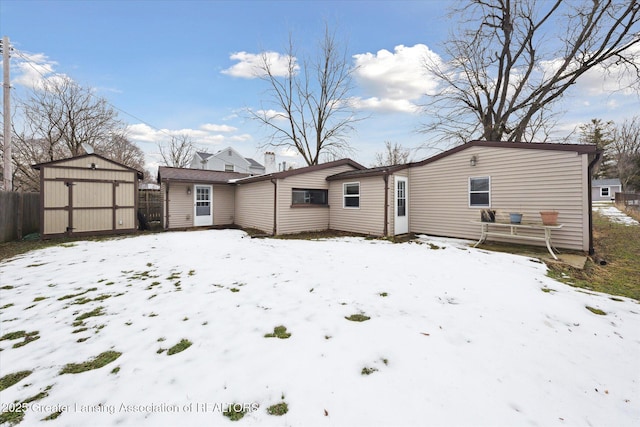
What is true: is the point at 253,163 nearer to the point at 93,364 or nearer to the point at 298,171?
the point at 298,171

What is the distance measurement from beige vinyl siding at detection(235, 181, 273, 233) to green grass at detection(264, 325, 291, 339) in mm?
Result: 7846

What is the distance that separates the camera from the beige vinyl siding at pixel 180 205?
39.2 ft

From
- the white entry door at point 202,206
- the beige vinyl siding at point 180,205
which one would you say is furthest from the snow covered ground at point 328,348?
the white entry door at point 202,206

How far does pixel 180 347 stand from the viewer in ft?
8.55

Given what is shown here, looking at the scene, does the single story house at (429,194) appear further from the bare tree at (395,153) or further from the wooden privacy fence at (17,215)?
the bare tree at (395,153)

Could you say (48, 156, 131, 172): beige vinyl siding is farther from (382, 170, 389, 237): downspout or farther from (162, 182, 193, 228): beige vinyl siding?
(382, 170, 389, 237): downspout

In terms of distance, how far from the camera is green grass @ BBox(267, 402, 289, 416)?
1748 mm

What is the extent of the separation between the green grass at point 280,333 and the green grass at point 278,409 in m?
0.94

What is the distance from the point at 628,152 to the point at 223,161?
161ft

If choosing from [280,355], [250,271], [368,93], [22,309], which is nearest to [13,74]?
[22,309]

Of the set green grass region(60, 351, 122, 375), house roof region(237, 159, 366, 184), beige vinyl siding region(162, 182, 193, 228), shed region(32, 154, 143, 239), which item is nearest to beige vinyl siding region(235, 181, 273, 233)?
house roof region(237, 159, 366, 184)

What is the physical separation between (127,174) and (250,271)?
9312 millimetres

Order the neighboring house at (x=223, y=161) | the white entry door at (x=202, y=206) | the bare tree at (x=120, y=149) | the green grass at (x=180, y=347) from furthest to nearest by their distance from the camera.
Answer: the neighboring house at (x=223, y=161)
the bare tree at (x=120, y=149)
the white entry door at (x=202, y=206)
the green grass at (x=180, y=347)

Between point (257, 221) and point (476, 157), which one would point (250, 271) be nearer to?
point (257, 221)
